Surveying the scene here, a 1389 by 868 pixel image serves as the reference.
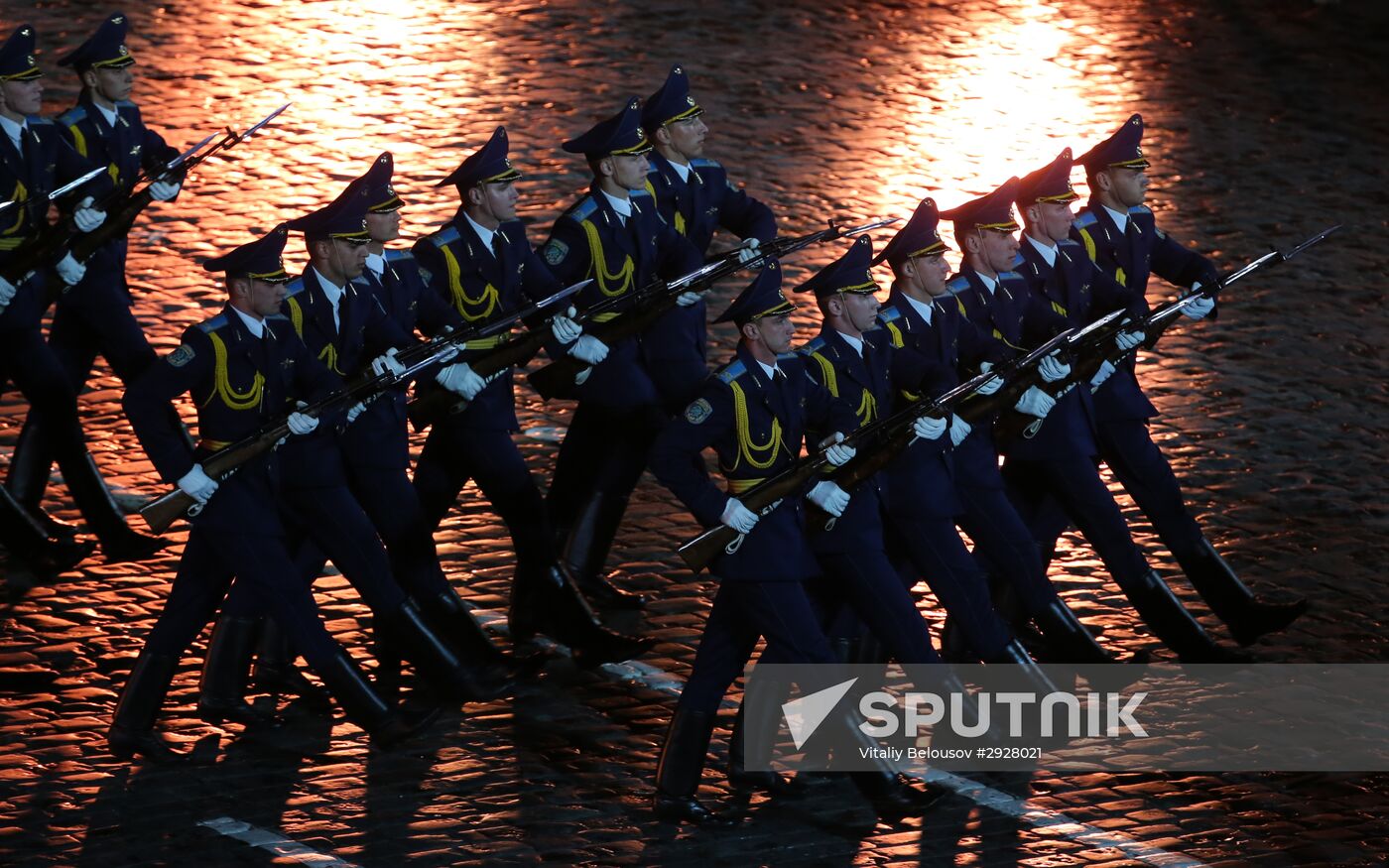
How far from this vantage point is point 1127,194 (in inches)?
471

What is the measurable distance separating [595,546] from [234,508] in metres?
2.30

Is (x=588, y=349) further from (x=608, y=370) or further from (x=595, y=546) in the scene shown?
(x=595, y=546)

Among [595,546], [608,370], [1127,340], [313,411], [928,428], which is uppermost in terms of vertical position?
[313,411]

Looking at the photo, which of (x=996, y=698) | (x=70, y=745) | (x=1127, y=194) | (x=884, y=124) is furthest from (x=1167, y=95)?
(x=70, y=745)

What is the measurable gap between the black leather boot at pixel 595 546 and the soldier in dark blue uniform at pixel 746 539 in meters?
2.00

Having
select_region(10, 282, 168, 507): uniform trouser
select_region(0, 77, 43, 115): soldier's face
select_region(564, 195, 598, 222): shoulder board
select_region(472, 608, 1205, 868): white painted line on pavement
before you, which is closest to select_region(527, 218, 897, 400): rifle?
select_region(564, 195, 598, 222): shoulder board

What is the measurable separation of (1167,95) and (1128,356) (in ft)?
28.4

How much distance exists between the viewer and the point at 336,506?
34.9 feet

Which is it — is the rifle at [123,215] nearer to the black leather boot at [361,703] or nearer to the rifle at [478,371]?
the rifle at [478,371]

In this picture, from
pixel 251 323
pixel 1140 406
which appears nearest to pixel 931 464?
pixel 1140 406

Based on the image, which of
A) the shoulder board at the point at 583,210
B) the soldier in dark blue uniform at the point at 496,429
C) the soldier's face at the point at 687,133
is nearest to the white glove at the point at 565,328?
the soldier in dark blue uniform at the point at 496,429

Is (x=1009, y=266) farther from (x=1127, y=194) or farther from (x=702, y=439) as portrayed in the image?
(x=702, y=439)

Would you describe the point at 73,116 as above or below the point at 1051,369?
above

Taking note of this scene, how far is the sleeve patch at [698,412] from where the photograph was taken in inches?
390
